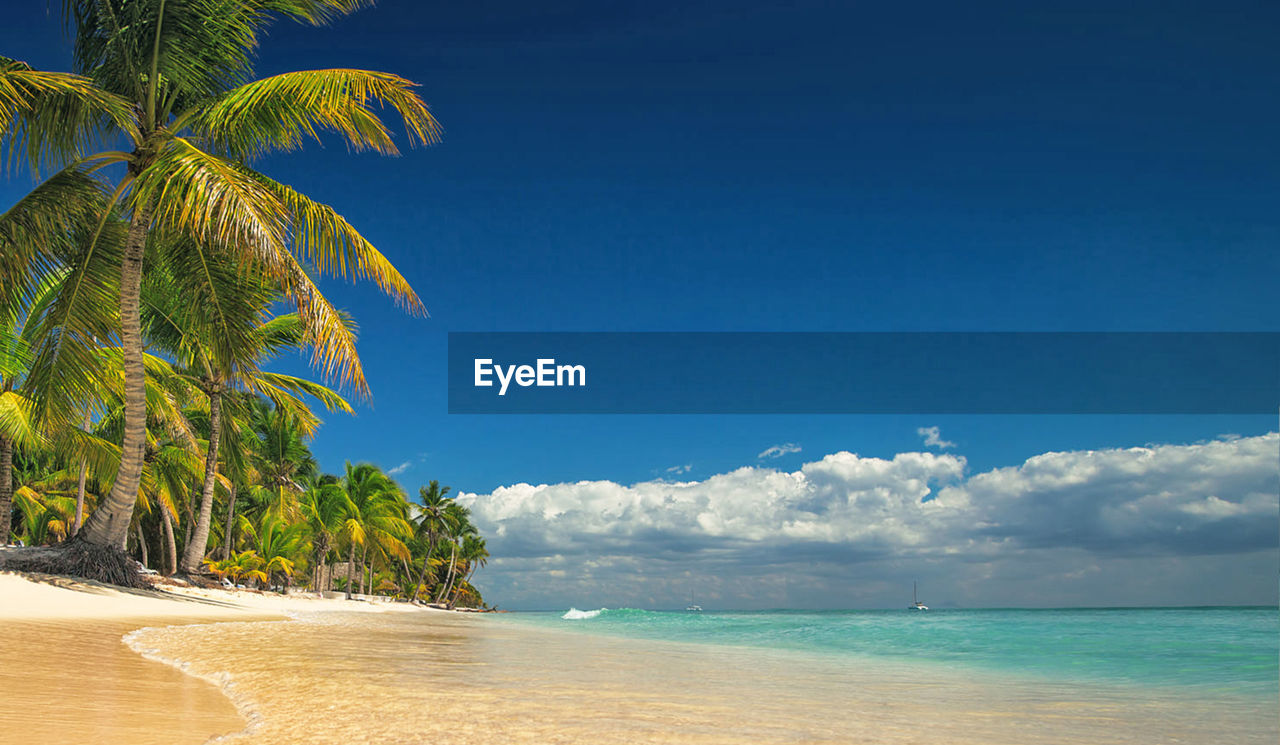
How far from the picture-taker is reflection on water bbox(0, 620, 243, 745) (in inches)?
114

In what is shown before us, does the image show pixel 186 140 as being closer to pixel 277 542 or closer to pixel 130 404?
pixel 130 404

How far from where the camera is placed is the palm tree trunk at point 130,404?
11211 mm

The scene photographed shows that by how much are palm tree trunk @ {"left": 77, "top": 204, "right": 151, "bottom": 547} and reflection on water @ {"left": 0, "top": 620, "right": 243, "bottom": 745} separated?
6.24m

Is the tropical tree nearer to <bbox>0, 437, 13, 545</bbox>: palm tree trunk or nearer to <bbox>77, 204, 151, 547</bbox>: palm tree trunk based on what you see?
<bbox>0, 437, 13, 545</bbox>: palm tree trunk

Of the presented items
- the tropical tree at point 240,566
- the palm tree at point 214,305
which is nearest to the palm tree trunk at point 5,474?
the palm tree at point 214,305

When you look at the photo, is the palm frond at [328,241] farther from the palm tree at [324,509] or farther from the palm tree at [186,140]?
the palm tree at [324,509]

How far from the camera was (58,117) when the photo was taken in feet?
34.9

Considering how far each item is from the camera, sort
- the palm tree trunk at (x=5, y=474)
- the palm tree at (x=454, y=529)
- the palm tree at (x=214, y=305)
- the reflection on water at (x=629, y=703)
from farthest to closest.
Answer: the palm tree at (x=454, y=529)
the palm tree trunk at (x=5, y=474)
the palm tree at (x=214, y=305)
the reflection on water at (x=629, y=703)

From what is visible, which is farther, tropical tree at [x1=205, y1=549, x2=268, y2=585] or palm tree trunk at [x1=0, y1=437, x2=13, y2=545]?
tropical tree at [x1=205, y1=549, x2=268, y2=585]

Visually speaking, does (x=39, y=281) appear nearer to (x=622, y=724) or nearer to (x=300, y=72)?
(x=300, y=72)

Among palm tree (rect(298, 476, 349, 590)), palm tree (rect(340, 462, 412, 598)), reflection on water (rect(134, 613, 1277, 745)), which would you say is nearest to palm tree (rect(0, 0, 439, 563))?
reflection on water (rect(134, 613, 1277, 745))

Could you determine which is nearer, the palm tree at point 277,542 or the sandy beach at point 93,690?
the sandy beach at point 93,690

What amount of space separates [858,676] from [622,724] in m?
4.70

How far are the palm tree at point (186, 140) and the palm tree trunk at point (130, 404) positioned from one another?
19 millimetres
